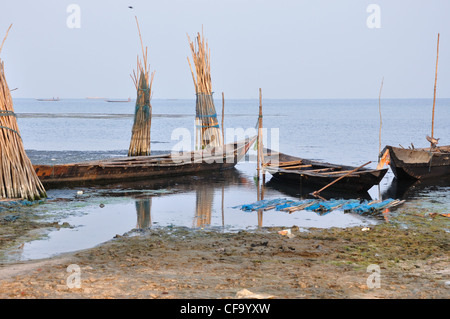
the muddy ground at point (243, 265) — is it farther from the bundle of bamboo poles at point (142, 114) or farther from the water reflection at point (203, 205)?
the bundle of bamboo poles at point (142, 114)

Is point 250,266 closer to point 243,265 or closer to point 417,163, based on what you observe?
point 243,265

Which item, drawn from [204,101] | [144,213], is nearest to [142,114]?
[204,101]

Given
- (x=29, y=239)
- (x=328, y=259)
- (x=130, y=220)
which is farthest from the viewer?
(x=130, y=220)

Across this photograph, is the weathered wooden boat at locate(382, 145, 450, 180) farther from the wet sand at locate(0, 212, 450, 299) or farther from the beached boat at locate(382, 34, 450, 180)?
the wet sand at locate(0, 212, 450, 299)

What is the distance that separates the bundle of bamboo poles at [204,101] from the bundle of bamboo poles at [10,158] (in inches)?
333

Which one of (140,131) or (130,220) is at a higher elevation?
(140,131)

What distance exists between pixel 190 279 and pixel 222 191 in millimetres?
8632

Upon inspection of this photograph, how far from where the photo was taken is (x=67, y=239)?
8781 millimetres

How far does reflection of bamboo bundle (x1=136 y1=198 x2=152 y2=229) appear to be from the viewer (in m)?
10.2

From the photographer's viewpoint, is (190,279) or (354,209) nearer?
(190,279)

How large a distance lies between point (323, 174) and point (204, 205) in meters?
3.54

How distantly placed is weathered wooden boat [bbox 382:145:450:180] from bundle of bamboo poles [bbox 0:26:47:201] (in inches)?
393

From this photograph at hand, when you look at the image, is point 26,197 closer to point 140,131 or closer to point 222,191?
point 222,191
